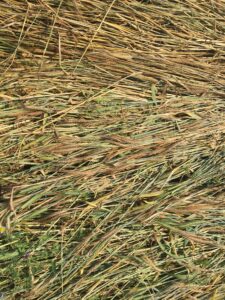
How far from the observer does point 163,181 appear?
1.64 m

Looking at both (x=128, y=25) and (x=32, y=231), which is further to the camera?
(x=128, y=25)

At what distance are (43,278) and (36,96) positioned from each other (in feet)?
1.78

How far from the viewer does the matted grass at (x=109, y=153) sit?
154 centimetres

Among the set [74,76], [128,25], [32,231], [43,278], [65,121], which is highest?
[128,25]

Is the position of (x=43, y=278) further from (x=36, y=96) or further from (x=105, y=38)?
(x=105, y=38)

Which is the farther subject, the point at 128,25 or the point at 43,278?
the point at 128,25

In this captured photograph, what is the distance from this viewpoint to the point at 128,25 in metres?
1.66

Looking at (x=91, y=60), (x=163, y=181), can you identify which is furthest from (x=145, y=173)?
(x=91, y=60)

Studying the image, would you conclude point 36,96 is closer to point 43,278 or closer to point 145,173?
point 145,173

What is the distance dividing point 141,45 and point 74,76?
9.5 inches

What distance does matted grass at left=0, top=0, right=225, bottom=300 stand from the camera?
1544mm

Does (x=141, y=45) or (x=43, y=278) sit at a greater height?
(x=141, y=45)

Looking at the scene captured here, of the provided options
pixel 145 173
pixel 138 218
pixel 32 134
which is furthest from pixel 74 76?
pixel 138 218

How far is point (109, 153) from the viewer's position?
5.27 ft
